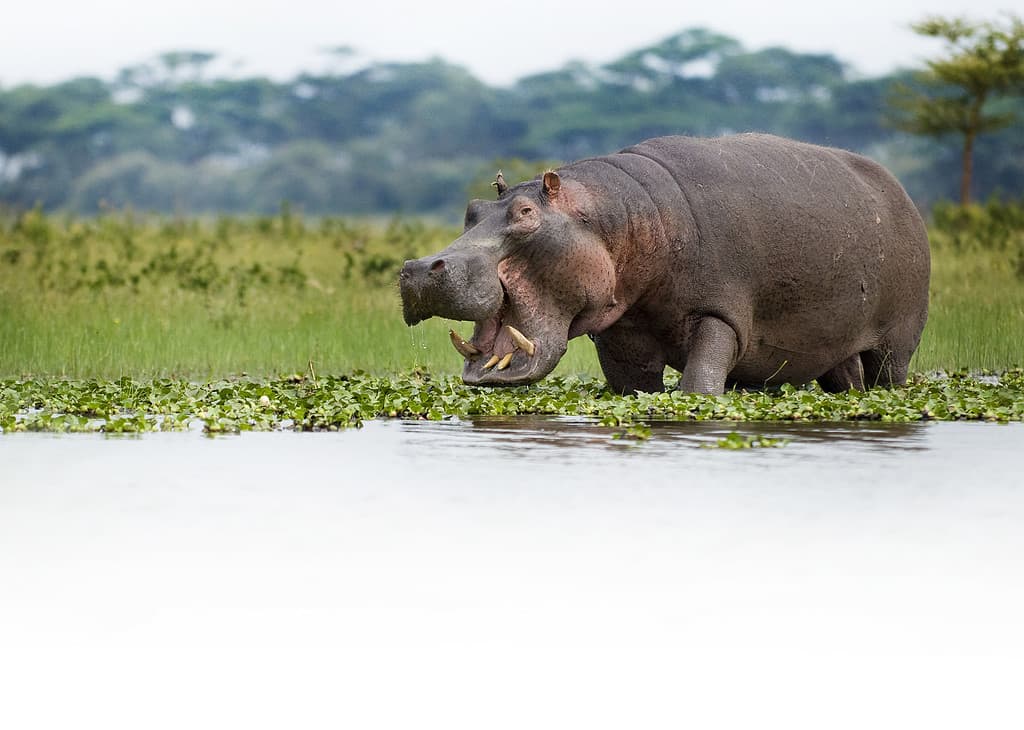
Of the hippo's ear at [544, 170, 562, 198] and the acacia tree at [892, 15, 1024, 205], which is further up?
the acacia tree at [892, 15, 1024, 205]

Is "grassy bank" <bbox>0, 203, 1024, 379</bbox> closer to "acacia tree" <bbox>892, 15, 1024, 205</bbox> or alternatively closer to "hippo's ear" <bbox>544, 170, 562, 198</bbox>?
"hippo's ear" <bbox>544, 170, 562, 198</bbox>

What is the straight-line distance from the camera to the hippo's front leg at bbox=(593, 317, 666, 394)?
7840 mm

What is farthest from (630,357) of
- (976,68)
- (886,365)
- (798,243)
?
(976,68)

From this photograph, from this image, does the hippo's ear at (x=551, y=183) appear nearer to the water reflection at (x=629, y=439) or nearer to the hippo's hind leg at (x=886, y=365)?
the water reflection at (x=629, y=439)

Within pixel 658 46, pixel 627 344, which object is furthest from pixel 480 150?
pixel 627 344

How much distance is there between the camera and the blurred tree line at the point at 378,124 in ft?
193

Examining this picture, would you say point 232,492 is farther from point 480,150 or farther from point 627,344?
point 480,150

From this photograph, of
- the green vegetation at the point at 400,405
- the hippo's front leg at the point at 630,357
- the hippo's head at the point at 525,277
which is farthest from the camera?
the hippo's front leg at the point at 630,357

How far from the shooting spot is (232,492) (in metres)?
5.56

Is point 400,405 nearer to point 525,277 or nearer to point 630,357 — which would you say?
point 525,277

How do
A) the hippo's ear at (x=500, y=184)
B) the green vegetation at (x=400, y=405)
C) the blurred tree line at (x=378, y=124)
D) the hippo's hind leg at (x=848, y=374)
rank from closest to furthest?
the green vegetation at (x=400, y=405) < the hippo's ear at (x=500, y=184) < the hippo's hind leg at (x=848, y=374) < the blurred tree line at (x=378, y=124)

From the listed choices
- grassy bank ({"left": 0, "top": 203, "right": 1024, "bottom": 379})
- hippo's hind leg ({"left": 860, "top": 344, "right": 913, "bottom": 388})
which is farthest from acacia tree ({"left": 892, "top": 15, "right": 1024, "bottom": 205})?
hippo's hind leg ({"left": 860, "top": 344, "right": 913, "bottom": 388})

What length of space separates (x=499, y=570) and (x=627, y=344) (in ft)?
11.8

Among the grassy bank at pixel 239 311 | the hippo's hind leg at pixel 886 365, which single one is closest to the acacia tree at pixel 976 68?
the grassy bank at pixel 239 311
